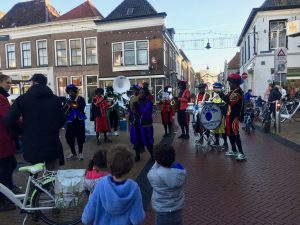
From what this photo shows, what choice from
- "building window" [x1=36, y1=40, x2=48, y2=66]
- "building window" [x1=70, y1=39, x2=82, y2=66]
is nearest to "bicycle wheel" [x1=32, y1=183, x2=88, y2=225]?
"building window" [x1=70, y1=39, x2=82, y2=66]

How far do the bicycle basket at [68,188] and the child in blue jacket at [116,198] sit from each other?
1.36 metres

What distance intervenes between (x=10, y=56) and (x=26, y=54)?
6.26ft

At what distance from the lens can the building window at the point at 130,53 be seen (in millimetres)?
27286

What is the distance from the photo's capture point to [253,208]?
4715 mm

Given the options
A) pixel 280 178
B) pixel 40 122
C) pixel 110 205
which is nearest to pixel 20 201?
pixel 40 122

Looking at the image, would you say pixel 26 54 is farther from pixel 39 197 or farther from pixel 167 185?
pixel 167 185

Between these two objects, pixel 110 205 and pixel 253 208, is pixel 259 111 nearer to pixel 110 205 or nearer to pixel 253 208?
pixel 253 208

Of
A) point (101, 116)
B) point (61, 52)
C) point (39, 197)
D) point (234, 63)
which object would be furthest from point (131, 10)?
point (234, 63)

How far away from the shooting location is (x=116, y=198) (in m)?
2.41

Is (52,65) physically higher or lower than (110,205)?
higher

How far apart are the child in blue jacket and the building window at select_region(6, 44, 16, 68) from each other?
109 ft

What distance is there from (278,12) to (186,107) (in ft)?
51.5

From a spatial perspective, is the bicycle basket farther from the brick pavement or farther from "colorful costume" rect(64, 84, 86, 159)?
"colorful costume" rect(64, 84, 86, 159)

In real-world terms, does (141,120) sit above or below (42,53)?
below
